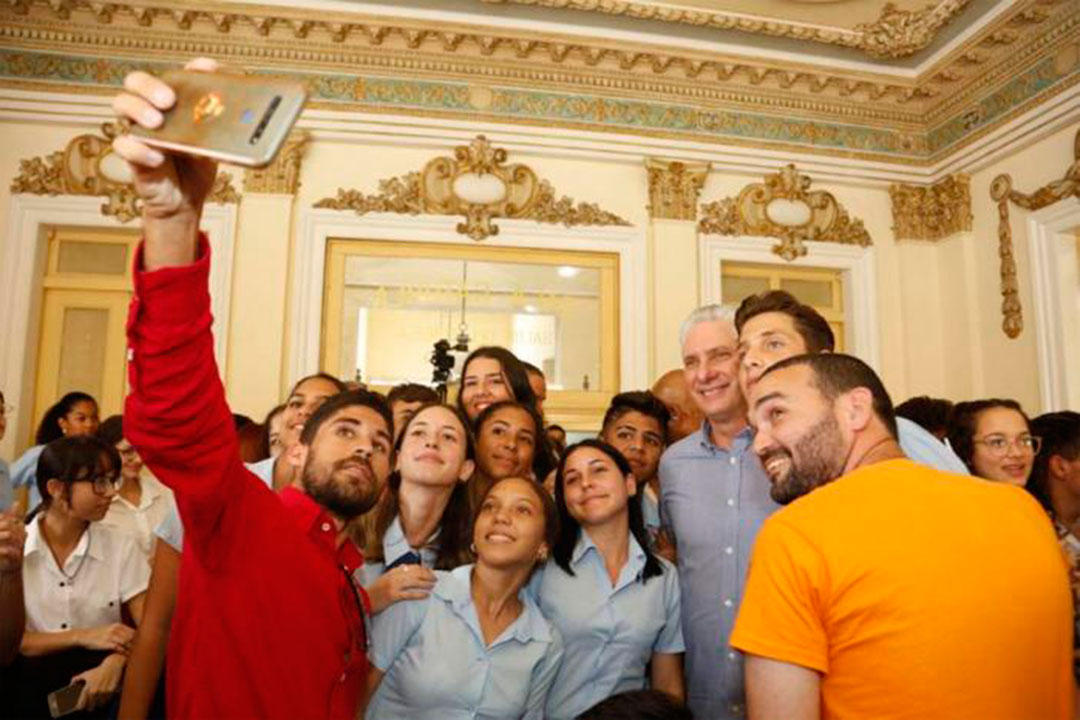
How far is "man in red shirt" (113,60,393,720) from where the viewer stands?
901 millimetres

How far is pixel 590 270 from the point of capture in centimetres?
631

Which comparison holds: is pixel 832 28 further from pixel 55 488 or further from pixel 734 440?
pixel 55 488

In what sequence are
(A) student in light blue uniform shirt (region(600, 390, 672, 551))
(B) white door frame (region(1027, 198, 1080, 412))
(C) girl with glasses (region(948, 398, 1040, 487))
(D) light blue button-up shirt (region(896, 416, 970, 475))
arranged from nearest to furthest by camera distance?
(D) light blue button-up shirt (region(896, 416, 970, 475)), (C) girl with glasses (region(948, 398, 1040, 487)), (A) student in light blue uniform shirt (region(600, 390, 672, 551)), (B) white door frame (region(1027, 198, 1080, 412))

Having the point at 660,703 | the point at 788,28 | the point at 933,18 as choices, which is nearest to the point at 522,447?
the point at 660,703

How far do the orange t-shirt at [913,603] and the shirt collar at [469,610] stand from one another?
0.89 meters

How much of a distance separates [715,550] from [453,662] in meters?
0.82

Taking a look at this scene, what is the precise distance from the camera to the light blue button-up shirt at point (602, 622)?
212 centimetres

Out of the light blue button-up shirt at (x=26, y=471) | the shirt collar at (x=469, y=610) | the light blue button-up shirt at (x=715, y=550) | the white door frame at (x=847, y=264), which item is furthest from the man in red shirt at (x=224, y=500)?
the white door frame at (x=847, y=264)

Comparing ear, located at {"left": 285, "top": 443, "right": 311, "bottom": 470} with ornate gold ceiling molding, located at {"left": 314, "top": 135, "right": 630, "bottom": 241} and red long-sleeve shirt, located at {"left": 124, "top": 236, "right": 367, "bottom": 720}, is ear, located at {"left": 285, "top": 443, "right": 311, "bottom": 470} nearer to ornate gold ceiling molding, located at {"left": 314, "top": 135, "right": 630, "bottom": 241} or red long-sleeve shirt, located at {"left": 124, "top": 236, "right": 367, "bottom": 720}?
red long-sleeve shirt, located at {"left": 124, "top": 236, "right": 367, "bottom": 720}

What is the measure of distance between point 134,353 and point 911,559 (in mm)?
1122

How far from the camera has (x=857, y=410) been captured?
4.74 ft

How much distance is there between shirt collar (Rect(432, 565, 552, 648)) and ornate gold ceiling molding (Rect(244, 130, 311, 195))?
450 cm

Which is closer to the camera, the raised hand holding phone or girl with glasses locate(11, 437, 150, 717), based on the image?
the raised hand holding phone

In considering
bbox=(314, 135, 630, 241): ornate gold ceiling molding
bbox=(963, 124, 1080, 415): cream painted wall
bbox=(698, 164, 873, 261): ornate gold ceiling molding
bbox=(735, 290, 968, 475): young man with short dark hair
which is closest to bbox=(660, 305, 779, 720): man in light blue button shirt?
bbox=(735, 290, 968, 475): young man with short dark hair
